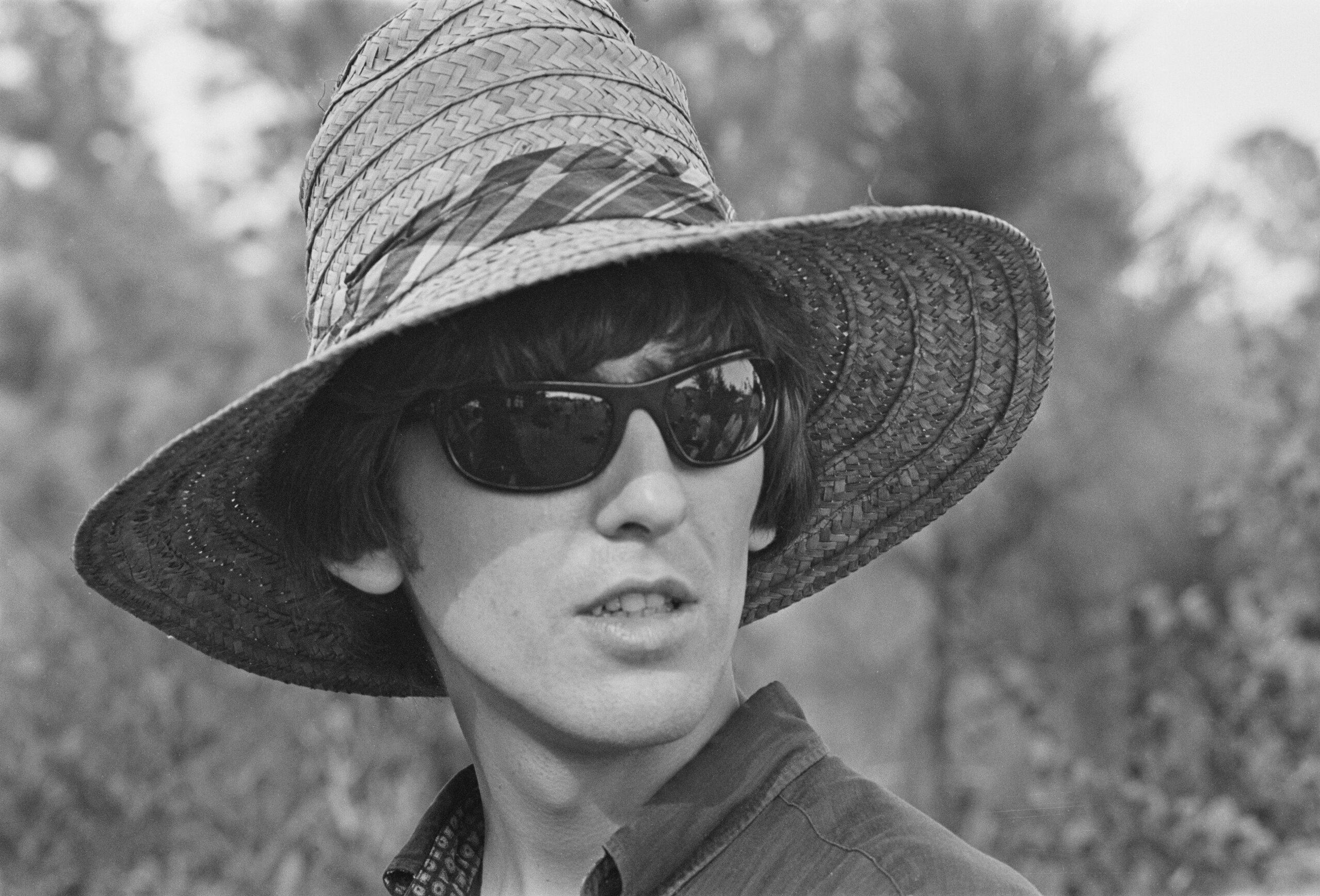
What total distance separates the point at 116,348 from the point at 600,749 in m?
11.9

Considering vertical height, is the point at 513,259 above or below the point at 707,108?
below

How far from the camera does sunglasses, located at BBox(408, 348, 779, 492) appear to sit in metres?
1.51

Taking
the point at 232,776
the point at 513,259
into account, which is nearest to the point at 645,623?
the point at 513,259

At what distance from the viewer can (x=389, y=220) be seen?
1611mm

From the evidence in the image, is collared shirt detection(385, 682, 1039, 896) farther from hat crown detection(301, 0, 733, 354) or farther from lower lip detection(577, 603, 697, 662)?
hat crown detection(301, 0, 733, 354)

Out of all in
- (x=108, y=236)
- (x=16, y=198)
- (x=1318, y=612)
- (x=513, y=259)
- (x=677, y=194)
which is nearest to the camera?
(x=513, y=259)

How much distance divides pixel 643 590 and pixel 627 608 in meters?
0.03

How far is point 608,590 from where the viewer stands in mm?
1503

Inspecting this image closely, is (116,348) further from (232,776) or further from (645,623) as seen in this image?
(645,623)

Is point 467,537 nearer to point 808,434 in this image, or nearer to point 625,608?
point 625,608

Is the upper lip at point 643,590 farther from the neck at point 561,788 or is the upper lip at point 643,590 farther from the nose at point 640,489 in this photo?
the neck at point 561,788

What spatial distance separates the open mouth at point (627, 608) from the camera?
4.97 ft

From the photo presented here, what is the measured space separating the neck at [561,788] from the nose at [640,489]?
225mm

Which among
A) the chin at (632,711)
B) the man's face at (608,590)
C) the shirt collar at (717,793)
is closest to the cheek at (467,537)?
the man's face at (608,590)
